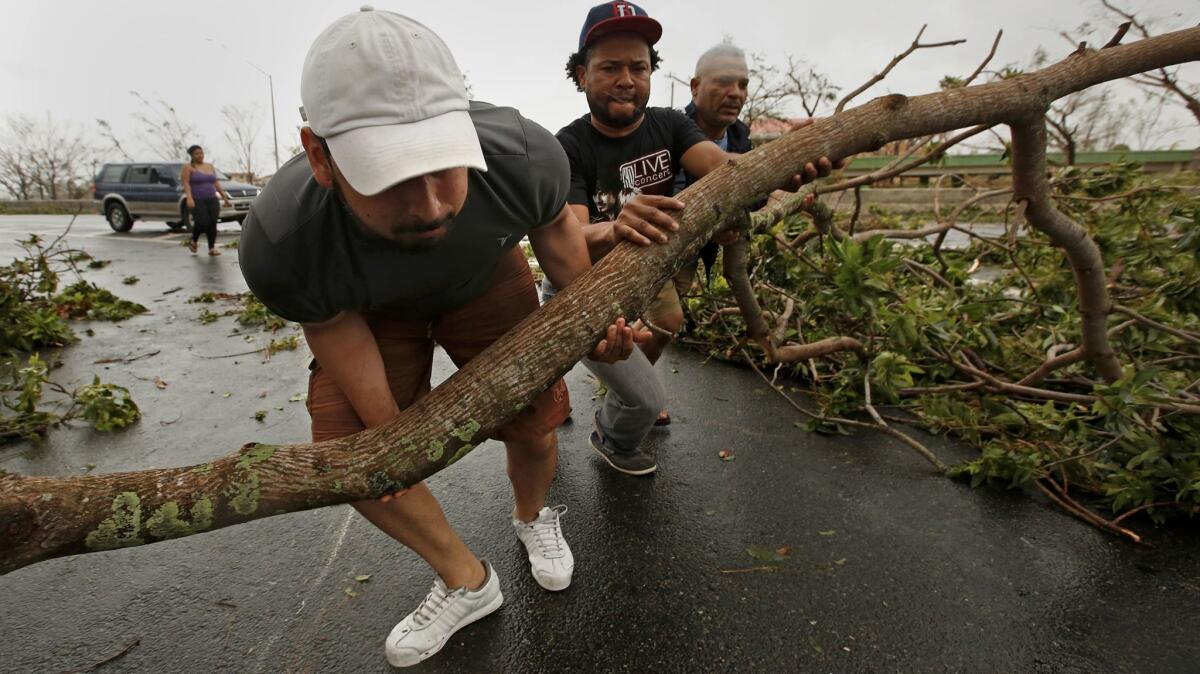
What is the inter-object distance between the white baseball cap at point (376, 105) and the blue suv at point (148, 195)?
16.6 meters

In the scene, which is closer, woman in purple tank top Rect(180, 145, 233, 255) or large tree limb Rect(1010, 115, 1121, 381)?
large tree limb Rect(1010, 115, 1121, 381)

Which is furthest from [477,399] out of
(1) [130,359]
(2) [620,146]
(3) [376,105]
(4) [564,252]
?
(1) [130,359]

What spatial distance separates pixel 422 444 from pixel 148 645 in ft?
4.58

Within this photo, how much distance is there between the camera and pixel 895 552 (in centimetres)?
242

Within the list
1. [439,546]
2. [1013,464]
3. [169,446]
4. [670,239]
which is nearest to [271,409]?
[169,446]

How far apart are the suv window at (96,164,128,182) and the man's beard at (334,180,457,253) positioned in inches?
750

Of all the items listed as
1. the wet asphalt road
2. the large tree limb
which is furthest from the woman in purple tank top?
the large tree limb

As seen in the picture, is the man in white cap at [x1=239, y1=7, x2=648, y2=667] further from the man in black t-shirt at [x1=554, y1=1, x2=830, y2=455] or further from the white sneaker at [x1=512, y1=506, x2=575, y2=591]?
the man in black t-shirt at [x1=554, y1=1, x2=830, y2=455]

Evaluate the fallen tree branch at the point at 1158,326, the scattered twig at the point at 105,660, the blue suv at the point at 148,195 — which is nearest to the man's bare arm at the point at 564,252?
the scattered twig at the point at 105,660

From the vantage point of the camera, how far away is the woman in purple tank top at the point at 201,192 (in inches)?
401

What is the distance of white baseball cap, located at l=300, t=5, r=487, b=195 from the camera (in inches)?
51.6

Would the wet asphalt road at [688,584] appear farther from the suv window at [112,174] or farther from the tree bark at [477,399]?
the suv window at [112,174]

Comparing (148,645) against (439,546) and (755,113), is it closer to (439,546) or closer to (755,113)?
(439,546)

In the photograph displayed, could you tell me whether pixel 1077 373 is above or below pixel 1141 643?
above
